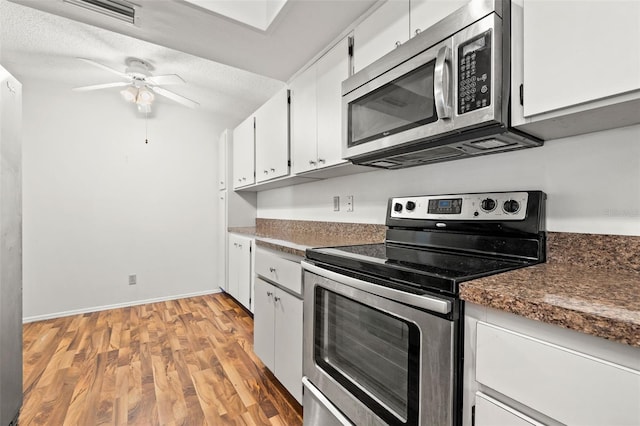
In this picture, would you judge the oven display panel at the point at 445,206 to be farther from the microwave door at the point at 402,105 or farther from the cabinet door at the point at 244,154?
the cabinet door at the point at 244,154

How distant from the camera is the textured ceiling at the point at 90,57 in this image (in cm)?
214

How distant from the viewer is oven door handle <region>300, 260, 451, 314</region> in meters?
0.76

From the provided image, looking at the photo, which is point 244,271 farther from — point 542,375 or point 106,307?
point 542,375

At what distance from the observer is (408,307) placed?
33.8 inches

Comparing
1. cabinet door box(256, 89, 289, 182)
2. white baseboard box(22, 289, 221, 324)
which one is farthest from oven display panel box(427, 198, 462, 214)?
white baseboard box(22, 289, 221, 324)

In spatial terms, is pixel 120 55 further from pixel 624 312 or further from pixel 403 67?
pixel 624 312

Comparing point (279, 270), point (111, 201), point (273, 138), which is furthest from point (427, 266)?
point (111, 201)

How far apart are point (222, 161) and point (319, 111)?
233cm

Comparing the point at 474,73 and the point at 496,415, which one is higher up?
the point at 474,73

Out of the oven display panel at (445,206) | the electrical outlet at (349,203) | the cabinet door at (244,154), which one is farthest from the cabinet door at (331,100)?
the cabinet door at (244,154)

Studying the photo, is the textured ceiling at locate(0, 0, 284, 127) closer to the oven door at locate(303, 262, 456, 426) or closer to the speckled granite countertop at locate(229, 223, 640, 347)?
the oven door at locate(303, 262, 456, 426)

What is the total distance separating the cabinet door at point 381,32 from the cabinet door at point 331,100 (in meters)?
0.10

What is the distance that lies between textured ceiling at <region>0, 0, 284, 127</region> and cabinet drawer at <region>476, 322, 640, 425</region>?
2.93 meters

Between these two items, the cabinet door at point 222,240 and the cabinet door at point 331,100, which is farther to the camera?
the cabinet door at point 222,240
